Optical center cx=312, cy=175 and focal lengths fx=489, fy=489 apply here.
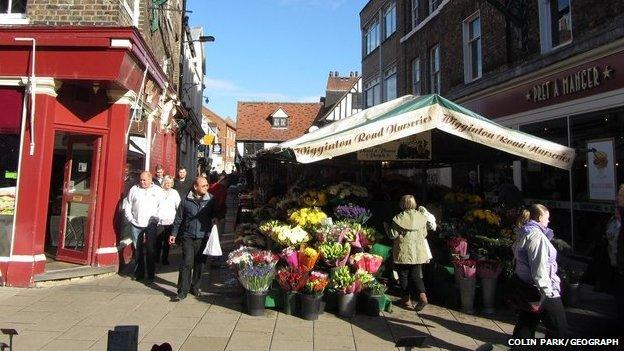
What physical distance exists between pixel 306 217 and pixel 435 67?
12234mm

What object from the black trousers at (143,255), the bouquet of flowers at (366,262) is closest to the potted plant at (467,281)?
the bouquet of flowers at (366,262)

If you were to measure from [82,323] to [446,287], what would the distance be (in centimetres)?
451

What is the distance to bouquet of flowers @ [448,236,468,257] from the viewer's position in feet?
21.1

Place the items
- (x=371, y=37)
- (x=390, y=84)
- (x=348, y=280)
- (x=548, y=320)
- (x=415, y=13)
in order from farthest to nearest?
1. (x=371, y=37)
2. (x=390, y=84)
3. (x=415, y=13)
4. (x=348, y=280)
5. (x=548, y=320)

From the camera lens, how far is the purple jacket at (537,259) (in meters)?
4.30

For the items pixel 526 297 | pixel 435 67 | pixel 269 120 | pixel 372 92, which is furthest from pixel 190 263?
pixel 269 120

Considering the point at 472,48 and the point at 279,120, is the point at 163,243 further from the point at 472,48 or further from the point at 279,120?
the point at 279,120

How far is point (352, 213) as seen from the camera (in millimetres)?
6719

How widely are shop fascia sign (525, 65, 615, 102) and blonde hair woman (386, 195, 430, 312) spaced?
17.1ft

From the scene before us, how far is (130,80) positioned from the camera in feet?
26.6

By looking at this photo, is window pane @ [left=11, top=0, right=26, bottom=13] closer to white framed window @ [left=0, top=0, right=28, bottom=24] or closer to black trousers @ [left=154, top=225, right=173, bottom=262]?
white framed window @ [left=0, top=0, right=28, bottom=24]

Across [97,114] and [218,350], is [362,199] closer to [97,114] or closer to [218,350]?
[218,350]

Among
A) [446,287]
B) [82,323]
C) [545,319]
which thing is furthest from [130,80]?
[545,319]

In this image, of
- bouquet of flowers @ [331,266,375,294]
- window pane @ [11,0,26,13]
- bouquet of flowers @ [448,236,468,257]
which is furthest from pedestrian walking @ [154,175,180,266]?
bouquet of flowers @ [448,236,468,257]
